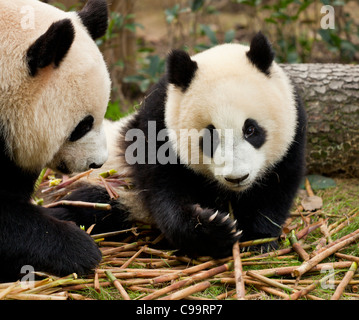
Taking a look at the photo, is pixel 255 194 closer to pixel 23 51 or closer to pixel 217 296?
pixel 217 296

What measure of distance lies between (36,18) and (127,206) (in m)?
1.43

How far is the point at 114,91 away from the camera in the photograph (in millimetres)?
7043

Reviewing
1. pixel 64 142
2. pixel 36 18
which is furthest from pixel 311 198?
pixel 36 18

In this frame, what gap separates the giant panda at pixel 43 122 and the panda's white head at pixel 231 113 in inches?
19.9

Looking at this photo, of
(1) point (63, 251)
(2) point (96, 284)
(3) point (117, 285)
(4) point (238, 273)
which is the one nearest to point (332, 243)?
(4) point (238, 273)

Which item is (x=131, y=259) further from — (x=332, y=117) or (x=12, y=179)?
(x=332, y=117)

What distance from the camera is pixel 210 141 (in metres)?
3.09

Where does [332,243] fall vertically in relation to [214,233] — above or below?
below

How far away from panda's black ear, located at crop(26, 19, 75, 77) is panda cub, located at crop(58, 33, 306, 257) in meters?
0.79

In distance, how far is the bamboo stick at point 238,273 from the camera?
8.87ft

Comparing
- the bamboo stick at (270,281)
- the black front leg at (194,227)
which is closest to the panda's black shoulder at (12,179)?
the black front leg at (194,227)

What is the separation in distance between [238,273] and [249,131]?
0.82 m

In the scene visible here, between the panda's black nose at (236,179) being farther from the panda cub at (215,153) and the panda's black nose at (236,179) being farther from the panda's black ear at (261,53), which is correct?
the panda's black ear at (261,53)

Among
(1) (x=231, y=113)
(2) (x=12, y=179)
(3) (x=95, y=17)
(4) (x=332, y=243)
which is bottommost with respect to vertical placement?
(4) (x=332, y=243)
